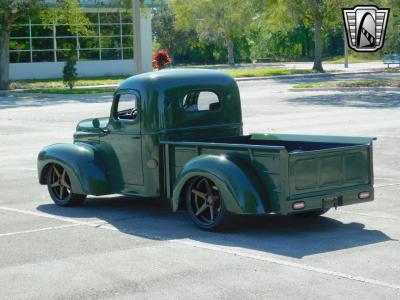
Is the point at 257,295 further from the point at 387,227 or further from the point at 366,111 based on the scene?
the point at 366,111

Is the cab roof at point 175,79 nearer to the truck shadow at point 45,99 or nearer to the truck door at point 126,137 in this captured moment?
the truck door at point 126,137

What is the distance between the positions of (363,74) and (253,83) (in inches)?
318

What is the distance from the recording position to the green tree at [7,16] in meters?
41.1

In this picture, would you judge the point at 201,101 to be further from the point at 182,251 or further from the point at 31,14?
the point at 31,14

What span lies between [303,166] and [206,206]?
123 centimetres

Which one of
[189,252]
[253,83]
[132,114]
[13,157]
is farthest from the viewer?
[253,83]

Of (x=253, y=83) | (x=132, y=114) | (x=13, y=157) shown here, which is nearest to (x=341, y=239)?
(x=132, y=114)

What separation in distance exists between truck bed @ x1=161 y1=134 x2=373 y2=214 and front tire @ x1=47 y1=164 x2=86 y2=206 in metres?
1.72

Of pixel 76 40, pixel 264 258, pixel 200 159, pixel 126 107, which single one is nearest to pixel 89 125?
pixel 126 107

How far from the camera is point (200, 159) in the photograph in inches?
392

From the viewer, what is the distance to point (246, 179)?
9.55 m

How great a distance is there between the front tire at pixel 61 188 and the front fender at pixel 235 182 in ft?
8.30

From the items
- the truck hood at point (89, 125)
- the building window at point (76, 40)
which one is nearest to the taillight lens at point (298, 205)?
the truck hood at point (89, 125)

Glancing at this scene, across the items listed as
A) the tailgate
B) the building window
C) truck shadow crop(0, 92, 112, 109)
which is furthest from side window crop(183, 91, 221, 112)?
the building window
